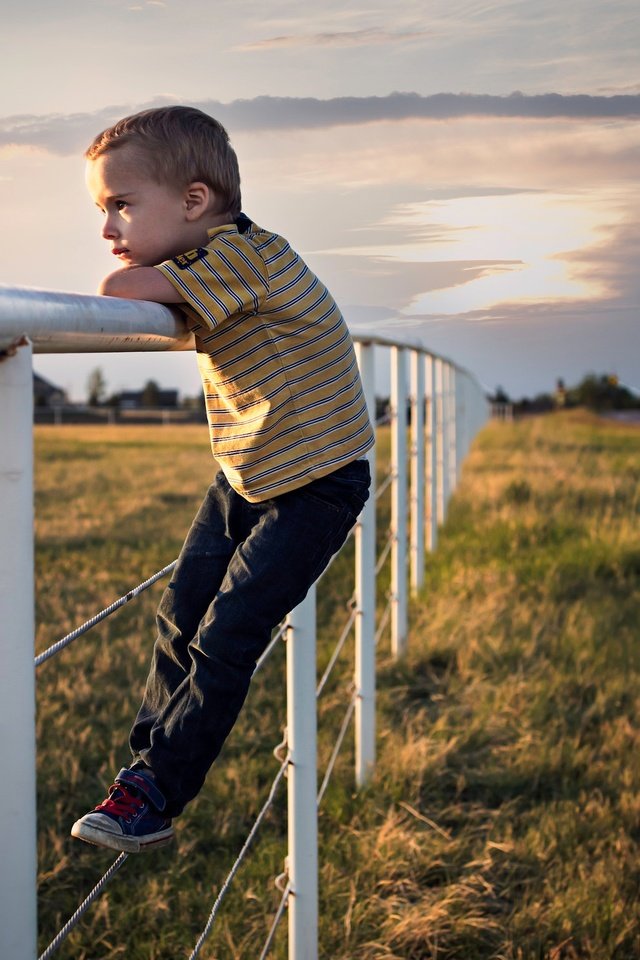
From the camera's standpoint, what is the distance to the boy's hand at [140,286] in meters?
1.43

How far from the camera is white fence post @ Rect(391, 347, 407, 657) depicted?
426cm

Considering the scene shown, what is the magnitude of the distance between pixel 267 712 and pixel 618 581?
253 cm

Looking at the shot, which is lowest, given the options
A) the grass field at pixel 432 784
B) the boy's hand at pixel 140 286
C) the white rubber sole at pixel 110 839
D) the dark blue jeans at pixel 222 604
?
the grass field at pixel 432 784

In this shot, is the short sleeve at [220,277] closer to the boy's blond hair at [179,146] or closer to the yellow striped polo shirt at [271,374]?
the yellow striped polo shirt at [271,374]

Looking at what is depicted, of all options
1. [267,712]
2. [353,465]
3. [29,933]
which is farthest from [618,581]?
[29,933]

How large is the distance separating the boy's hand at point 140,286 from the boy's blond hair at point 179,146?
0.22 m

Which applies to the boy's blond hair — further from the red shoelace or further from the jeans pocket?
the red shoelace

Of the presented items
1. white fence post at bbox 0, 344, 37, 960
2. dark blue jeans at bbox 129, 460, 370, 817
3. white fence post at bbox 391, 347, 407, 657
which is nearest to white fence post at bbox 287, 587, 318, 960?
dark blue jeans at bbox 129, 460, 370, 817

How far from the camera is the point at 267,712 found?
A: 3.66 meters

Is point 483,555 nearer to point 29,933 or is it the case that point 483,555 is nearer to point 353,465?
point 353,465

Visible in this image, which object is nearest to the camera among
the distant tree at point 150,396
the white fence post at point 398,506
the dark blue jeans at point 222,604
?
the dark blue jeans at point 222,604

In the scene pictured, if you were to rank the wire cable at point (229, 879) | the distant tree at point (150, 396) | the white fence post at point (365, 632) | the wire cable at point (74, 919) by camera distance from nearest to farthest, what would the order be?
the wire cable at point (74, 919), the wire cable at point (229, 879), the white fence post at point (365, 632), the distant tree at point (150, 396)

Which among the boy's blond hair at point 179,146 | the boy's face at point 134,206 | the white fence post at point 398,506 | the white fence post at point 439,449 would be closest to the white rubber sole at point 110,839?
the boy's face at point 134,206

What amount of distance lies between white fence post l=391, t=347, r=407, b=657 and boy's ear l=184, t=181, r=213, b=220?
2.71m
